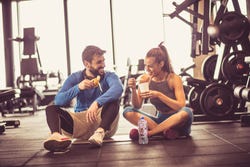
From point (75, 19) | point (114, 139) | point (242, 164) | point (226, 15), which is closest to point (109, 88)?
point (114, 139)

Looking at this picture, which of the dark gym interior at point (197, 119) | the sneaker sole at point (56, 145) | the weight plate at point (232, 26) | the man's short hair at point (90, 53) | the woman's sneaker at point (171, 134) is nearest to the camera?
the dark gym interior at point (197, 119)

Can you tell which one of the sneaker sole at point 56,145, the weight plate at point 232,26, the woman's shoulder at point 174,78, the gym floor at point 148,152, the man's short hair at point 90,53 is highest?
the weight plate at point 232,26

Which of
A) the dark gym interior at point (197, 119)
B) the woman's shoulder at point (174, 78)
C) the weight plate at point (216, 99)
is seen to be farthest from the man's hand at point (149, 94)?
the weight plate at point (216, 99)

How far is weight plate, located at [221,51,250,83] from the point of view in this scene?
12.7 ft

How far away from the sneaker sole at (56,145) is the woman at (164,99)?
0.66 m

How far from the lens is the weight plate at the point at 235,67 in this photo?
3.86 meters

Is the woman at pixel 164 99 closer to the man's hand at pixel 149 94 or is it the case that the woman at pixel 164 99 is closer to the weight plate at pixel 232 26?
the man's hand at pixel 149 94

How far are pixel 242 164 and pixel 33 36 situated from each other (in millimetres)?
5504

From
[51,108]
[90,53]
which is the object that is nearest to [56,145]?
[51,108]

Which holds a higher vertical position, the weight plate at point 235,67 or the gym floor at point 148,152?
the weight plate at point 235,67

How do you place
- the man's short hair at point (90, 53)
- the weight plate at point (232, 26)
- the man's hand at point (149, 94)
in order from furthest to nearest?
the weight plate at point (232, 26), the man's short hair at point (90, 53), the man's hand at point (149, 94)

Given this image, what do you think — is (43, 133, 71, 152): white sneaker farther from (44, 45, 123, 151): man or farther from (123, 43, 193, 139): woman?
(123, 43, 193, 139): woman

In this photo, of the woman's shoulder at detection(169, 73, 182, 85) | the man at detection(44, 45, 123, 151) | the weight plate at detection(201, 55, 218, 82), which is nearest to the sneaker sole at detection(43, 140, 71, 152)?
the man at detection(44, 45, 123, 151)

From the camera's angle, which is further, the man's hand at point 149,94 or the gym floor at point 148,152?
the man's hand at point 149,94
